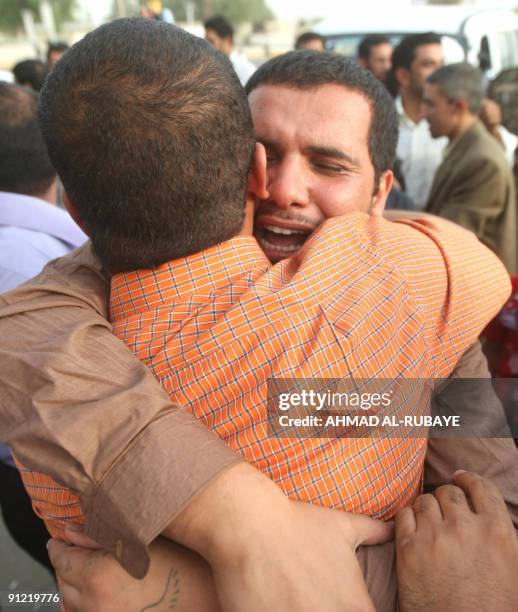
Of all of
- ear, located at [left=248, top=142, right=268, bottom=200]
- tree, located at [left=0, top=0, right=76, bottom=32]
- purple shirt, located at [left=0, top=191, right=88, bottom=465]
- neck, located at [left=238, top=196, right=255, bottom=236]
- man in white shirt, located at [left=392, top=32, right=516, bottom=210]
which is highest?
ear, located at [left=248, top=142, right=268, bottom=200]

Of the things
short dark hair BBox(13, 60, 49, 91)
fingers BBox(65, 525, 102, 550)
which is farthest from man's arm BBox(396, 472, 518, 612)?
short dark hair BBox(13, 60, 49, 91)

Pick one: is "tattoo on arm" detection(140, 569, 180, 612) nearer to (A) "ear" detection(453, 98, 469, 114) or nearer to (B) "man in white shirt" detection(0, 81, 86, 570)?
(B) "man in white shirt" detection(0, 81, 86, 570)

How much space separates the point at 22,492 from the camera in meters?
2.35

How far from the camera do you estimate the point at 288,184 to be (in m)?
1.61

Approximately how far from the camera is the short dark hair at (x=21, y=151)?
2537mm

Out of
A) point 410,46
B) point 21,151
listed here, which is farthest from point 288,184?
point 410,46

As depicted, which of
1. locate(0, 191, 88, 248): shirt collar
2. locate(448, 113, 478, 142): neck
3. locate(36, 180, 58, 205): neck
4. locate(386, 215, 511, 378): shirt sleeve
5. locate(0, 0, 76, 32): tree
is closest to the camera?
locate(386, 215, 511, 378): shirt sleeve

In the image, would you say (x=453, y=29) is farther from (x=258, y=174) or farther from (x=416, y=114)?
(x=258, y=174)

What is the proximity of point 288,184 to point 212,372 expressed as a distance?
66 cm

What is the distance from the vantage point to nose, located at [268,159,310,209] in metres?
1.60

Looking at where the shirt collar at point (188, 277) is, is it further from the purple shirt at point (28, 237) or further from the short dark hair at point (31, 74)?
the short dark hair at point (31, 74)

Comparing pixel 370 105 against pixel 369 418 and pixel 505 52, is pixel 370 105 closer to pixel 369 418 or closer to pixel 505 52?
pixel 369 418

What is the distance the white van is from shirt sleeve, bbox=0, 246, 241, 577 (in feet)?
22.0

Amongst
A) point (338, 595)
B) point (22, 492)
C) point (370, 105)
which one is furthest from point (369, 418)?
point (22, 492)
